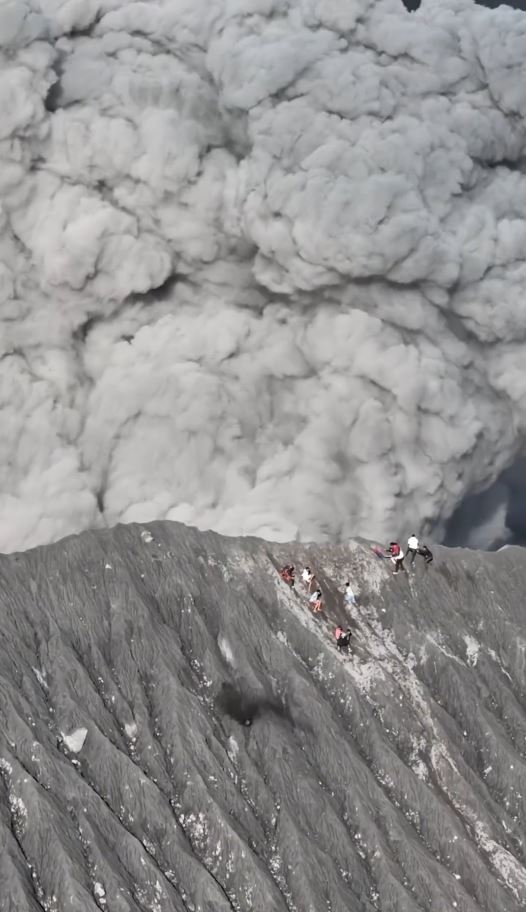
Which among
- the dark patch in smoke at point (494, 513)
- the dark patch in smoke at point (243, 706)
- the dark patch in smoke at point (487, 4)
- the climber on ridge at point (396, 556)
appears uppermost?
the dark patch in smoke at point (487, 4)

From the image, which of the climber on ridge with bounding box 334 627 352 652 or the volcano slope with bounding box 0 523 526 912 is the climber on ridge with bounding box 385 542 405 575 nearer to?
the volcano slope with bounding box 0 523 526 912

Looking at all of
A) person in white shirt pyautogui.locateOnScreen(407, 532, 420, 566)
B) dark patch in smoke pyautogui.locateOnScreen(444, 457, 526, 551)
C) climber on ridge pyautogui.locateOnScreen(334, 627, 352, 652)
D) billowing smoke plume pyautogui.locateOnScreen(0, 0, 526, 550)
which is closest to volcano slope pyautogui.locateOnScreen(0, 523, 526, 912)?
climber on ridge pyautogui.locateOnScreen(334, 627, 352, 652)

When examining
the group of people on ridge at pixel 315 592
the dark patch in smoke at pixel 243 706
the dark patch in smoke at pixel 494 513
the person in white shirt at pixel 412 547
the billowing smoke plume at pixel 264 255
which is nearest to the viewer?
the dark patch in smoke at pixel 243 706

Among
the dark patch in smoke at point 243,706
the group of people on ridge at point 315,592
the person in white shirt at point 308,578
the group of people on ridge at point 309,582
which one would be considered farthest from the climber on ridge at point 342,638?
the dark patch in smoke at point 243,706

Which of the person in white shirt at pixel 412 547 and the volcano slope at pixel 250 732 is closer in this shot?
the volcano slope at pixel 250 732

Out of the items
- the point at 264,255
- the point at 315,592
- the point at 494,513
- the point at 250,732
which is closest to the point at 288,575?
the point at 315,592

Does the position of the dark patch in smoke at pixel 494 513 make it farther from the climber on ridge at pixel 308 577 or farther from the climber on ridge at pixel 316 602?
the climber on ridge at pixel 316 602

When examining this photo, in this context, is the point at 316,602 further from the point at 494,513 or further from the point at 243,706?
the point at 494,513
